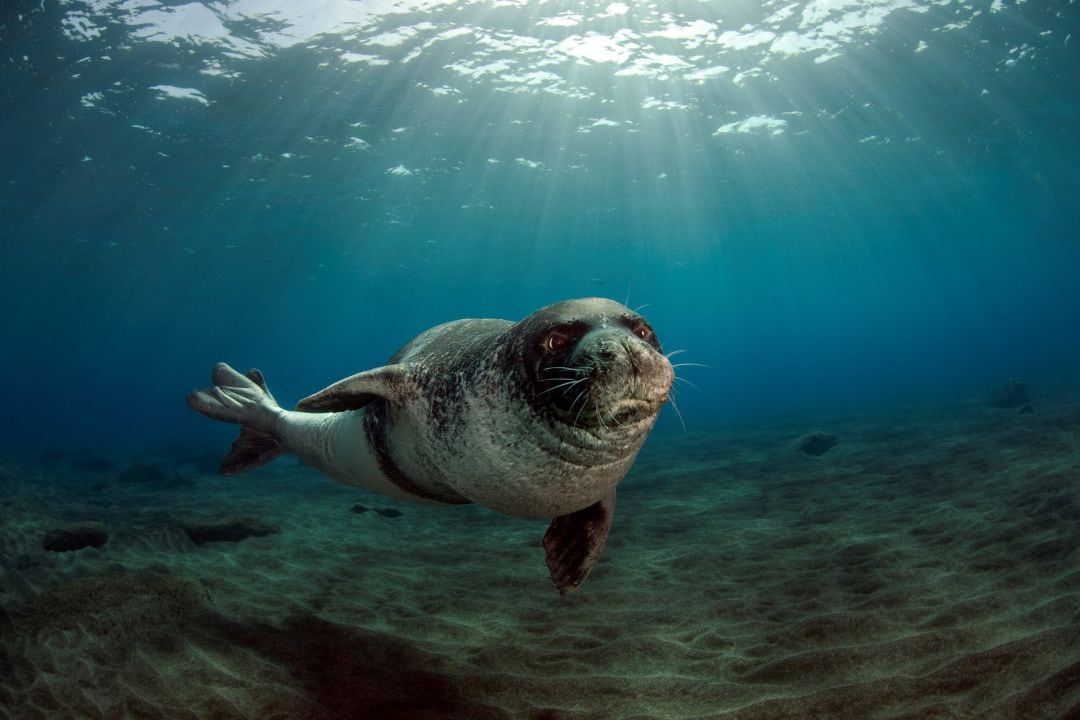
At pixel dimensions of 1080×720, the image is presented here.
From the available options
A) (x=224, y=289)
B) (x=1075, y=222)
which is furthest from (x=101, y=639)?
(x=1075, y=222)

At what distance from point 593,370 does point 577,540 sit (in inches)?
63.5

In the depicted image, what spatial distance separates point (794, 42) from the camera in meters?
17.6

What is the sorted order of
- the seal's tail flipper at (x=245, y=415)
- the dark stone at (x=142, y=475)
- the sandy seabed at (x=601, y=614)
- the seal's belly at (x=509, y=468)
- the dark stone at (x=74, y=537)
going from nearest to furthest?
the seal's belly at (x=509, y=468) < the sandy seabed at (x=601, y=614) < the seal's tail flipper at (x=245, y=415) < the dark stone at (x=74, y=537) < the dark stone at (x=142, y=475)

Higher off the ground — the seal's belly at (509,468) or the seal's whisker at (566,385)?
the seal's whisker at (566,385)

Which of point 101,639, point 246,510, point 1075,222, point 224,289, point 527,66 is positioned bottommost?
point 246,510

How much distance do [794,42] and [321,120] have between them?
53.7 feet

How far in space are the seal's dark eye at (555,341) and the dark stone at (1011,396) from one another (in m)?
19.5

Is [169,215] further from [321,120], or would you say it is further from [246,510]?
[246,510]

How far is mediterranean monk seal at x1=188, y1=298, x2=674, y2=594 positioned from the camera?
2264 millimetres

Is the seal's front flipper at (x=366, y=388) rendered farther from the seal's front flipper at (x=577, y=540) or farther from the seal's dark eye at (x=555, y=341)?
the seal's front flipper at (x=577, y=540)

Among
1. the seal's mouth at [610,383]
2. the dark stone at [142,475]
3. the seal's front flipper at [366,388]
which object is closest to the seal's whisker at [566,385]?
the seal's mouth at [610,383]

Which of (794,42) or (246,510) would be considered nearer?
(246,510)

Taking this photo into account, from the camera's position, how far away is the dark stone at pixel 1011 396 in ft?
53.8

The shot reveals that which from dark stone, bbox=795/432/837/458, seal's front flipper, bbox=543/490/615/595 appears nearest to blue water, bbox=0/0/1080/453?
seal's front flipper, bbox=543/490/615/595
